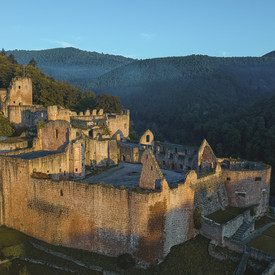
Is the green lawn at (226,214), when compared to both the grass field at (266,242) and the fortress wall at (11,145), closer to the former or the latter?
the grass field at (266,242)

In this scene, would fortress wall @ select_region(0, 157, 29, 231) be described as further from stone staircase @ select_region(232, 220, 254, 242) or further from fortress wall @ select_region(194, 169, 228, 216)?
stone staircase @ select_region(232, 220, 254, 242)

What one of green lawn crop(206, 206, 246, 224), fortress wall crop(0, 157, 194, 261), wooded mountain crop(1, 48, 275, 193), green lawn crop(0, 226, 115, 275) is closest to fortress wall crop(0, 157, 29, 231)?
fortress wall crop(0, 157, 194, 261)

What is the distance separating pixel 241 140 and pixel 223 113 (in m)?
30.3

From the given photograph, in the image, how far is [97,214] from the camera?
24312mm

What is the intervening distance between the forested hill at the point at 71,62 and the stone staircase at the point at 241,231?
108251 millimetres

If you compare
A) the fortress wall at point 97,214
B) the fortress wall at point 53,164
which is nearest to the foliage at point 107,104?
the fortress wall at point 53,164

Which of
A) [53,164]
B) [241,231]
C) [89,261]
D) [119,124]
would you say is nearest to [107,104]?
[119,124]

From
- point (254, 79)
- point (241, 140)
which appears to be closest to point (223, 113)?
point (241, 140)

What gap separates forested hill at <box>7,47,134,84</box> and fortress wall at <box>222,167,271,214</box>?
104909 millimetres

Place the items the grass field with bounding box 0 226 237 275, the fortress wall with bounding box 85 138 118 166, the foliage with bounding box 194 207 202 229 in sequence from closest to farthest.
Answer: the grass field with bounding box 0 226 237 275
the foliage with bounding box 194 207 202 229
the fortress wall with bounding box 85 138 118 166

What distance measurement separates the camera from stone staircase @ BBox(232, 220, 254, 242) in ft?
83.1

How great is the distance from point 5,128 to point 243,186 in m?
26.5

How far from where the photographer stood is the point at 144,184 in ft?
82.7

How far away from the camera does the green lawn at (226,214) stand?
26.4 meters
